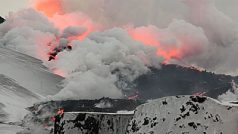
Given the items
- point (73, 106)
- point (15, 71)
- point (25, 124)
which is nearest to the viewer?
point (25, 124)

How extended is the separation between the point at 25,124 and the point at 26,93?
22.1m

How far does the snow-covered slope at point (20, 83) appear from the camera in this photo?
84125mm

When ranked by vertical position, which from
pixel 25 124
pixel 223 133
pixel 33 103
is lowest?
pixel 223 133

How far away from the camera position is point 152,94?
169250 millimetres

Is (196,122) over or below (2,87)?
below

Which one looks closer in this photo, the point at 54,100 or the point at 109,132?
the point at 109,132

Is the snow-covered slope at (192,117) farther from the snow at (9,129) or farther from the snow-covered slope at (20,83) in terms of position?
the snow-covered slope at (20,83)

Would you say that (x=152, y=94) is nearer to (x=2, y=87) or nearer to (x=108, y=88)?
(x=108, y=88)

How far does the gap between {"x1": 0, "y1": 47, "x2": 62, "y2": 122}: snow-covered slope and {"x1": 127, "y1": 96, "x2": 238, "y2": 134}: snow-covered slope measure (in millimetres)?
73661

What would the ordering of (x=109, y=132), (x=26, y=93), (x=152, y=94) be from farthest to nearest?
(x=152, y=94)
(x=26, y=93)
(x=109, y=132)

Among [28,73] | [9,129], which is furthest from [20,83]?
[9,129]

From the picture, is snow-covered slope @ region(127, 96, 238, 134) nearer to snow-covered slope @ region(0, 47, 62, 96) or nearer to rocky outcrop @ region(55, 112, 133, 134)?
rocky outcrop @ region(55, 112, 133, 134)

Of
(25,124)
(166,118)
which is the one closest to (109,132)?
→ (166,118)

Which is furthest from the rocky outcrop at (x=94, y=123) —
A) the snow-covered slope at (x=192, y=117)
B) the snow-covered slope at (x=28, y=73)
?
the snow-covered slope at (x=28, y=73)
